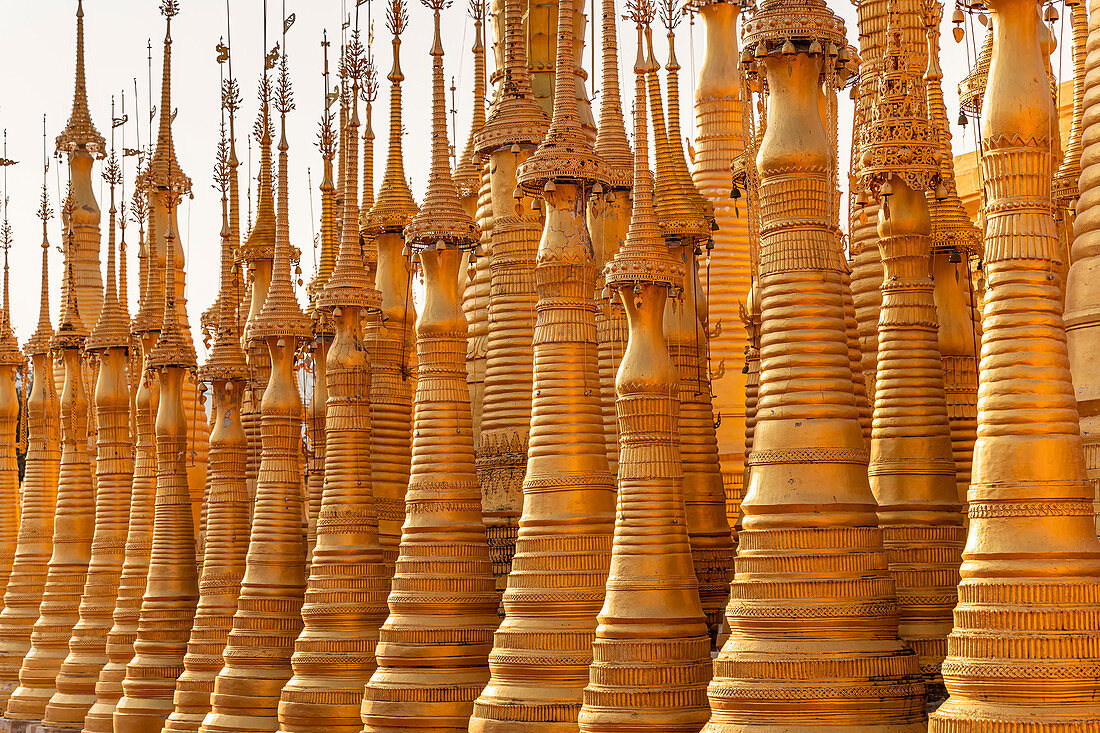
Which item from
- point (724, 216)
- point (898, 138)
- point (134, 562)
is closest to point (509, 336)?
point (898, 138)

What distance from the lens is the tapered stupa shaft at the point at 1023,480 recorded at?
536 inches

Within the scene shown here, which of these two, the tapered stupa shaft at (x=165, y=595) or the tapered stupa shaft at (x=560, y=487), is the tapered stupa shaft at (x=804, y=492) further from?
the tapered stupa shaft at (x=165, y=595)

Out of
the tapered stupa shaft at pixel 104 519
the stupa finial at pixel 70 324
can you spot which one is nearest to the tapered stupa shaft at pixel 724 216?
the tapered stupa shaft at pixel 104 519

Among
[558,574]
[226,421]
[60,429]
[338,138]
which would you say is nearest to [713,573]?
[558,574]

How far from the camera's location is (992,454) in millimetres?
14094

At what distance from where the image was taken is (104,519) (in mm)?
32594

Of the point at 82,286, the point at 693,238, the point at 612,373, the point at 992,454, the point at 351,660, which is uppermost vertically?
the point at 82,286

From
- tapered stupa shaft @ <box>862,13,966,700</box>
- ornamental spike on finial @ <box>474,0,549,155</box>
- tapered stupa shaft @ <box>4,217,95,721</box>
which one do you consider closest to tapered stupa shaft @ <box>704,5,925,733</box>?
tapered stupa shaft @ <box>862,13,966,700</box>

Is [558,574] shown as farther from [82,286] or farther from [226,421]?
[82,286]

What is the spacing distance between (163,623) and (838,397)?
15746mm

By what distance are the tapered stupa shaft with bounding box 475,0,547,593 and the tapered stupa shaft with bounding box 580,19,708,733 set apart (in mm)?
4233

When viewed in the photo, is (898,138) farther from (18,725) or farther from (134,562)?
(18,725)

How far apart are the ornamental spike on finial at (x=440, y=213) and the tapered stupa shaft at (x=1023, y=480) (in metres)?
8.47

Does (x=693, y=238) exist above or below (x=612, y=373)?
above
